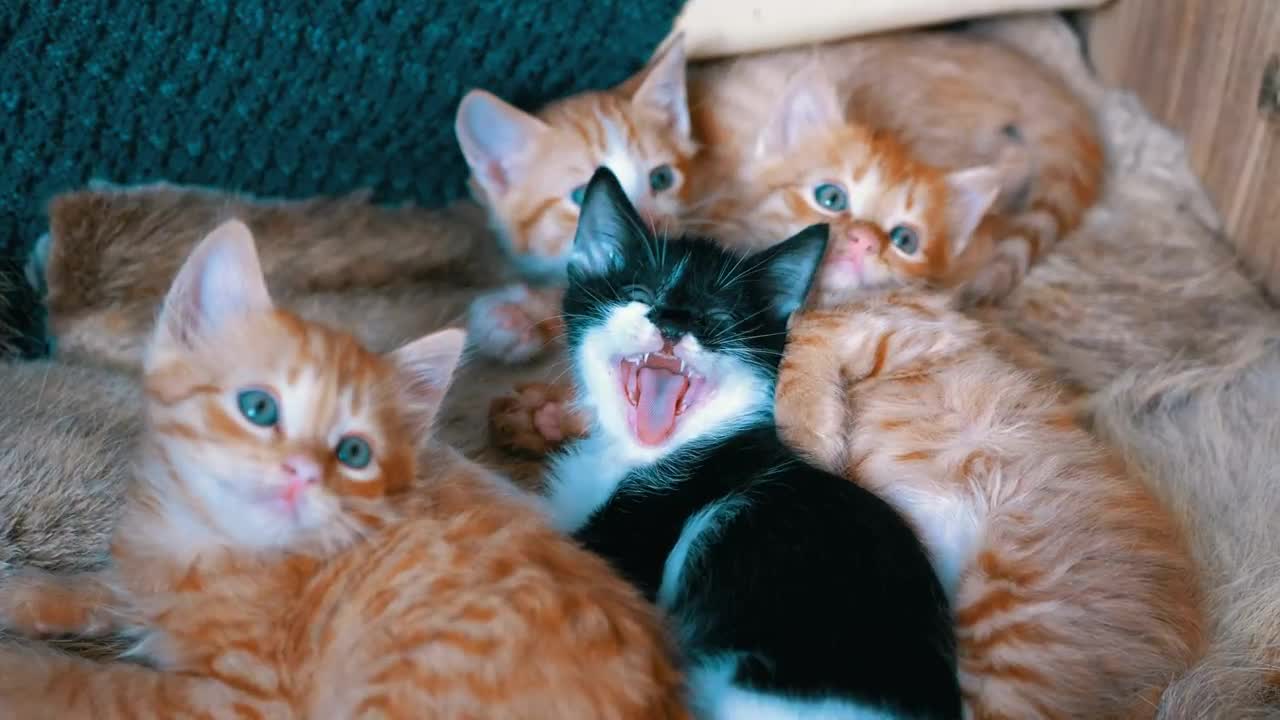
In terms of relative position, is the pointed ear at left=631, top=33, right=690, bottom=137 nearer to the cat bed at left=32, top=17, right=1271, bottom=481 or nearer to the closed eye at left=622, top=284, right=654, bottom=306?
the cat bed at left=32, top=17, right=1271, bottom=481

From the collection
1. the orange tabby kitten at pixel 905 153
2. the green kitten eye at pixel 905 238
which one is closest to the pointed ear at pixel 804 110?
the orange tabby kitten at pixel 905 153

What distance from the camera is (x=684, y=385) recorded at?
1434 millimetres

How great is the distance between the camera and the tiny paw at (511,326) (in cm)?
168

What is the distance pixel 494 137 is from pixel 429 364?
0.67m

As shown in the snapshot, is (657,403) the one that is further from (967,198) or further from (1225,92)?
(1225,92)

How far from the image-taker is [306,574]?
117cm

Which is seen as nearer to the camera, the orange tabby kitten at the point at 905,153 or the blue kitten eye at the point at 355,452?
the blue kitten eye at the point at 355,452

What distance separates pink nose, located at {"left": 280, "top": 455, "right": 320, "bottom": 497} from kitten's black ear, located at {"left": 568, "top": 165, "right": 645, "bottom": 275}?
55 centimetres

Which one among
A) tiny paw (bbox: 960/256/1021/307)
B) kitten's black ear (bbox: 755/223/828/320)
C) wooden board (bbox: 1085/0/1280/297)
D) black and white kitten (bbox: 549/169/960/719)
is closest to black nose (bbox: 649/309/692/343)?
black and white kitten (bbox: 549/169/960/719)

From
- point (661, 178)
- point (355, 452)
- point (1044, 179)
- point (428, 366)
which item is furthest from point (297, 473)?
point (1044, 179)

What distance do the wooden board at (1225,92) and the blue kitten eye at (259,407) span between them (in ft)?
5.24

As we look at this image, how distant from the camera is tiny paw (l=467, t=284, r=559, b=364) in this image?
5.51ft

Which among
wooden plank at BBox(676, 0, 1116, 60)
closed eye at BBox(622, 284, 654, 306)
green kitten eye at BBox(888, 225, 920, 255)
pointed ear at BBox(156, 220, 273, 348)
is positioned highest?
wooden plank at BBox(676, 0, 1116, 60)

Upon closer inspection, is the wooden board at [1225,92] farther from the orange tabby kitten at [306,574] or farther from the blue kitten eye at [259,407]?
the blue kitten eye at [259,407]
